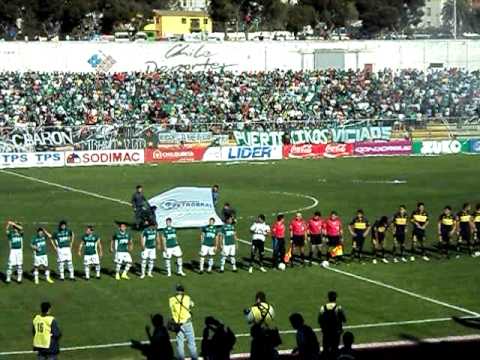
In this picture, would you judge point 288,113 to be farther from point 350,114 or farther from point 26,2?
point 26,2

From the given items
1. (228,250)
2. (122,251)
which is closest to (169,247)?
(122,251)

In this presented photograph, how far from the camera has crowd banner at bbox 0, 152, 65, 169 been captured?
6200 centimetres

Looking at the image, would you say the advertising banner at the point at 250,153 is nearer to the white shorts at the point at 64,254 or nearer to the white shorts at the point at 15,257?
the white shorts at the point at 64,254

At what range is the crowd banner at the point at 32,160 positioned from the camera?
62000 mm

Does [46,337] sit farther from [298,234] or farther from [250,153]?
[250,153]

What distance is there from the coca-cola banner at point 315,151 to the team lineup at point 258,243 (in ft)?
96.5

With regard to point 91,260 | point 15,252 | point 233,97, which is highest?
point 233,97

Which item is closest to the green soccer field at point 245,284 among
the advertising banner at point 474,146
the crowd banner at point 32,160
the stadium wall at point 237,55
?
the crowd banner at point 32,160

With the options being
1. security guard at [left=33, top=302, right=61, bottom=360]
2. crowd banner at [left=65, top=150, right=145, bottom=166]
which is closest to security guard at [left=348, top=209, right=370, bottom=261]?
security guard at [left=33, top=302, right=61, bottom=360]

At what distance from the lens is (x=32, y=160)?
62531mm

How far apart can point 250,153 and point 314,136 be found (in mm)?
4303

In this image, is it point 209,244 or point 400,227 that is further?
point 400,227

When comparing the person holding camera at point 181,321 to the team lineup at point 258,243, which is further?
the team lineup at point 258,243

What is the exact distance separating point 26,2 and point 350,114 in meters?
40.6
